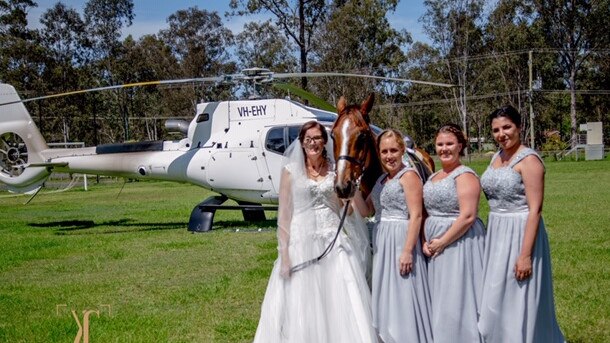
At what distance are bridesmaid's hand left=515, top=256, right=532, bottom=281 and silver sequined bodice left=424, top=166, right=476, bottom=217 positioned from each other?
1.40ft

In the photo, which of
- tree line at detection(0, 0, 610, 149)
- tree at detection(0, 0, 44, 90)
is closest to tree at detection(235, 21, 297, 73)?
tree line at detection(0, 0, 610, 149)

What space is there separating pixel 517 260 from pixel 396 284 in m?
0.70

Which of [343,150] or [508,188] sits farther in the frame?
[343,150]

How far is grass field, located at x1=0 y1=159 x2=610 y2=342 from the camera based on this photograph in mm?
5525

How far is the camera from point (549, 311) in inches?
146

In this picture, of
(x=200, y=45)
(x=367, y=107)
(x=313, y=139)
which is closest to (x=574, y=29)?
(x=200, y=45)

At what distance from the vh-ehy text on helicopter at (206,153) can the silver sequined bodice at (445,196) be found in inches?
231

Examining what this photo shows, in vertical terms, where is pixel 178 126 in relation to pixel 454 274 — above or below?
above

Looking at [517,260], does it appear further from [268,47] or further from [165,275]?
[268,47]

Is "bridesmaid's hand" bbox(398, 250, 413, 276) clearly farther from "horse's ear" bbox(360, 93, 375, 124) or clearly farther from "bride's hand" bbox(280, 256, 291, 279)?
"horse's ear" bbox(360, 93, 375, 124)

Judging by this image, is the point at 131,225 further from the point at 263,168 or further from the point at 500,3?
the point at 500,3

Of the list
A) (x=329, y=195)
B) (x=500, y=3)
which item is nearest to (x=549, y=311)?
(x=329, y=195)

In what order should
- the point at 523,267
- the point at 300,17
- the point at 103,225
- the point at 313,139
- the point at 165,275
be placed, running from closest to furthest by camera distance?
1. the point at 523,267
2. the point at 313,139
3. the point at 165,275
4. the point at 103,225
5. the point at 300,17

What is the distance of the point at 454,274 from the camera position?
12.1 ft
